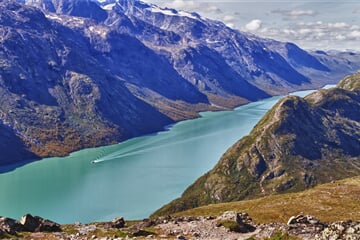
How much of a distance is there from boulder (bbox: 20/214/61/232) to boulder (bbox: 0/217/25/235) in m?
0.53

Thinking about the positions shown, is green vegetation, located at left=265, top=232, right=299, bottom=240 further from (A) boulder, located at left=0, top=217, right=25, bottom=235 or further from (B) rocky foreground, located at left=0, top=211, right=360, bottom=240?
(A) boulder, located at left=0, top=217, right=25, bottom=235

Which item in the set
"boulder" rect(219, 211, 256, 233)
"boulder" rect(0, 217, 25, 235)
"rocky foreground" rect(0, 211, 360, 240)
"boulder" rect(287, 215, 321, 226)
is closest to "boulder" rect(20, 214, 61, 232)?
"rocky foreground" rect(0, 211, 360, 240)

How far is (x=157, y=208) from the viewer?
7682 inches

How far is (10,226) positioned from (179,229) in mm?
17604

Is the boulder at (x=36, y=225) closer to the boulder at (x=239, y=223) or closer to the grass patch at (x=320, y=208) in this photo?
the boulder at (x=239, y=223)

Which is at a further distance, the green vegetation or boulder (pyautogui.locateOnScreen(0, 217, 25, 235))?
boulder (pyautogui.locateOnScreen(0, 217, 25, 235))

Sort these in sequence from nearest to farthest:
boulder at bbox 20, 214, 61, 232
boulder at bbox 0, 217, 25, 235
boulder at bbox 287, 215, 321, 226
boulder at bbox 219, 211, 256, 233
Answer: boulder at bbox 287, 215, 321, 226
boulder at bbox 0, 217, 25, 235
boulder at bbox 219, 211, 256, 233
boulder at bbox 20, 214, 61, 232

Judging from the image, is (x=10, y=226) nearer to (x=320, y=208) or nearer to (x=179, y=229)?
(x=179, y=229)

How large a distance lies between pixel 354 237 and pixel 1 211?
647ft

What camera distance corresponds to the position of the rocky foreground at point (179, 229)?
38.4 metres

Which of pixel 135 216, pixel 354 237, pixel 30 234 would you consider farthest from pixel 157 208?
pixel 354 237

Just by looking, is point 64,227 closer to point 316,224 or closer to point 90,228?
point 90,228

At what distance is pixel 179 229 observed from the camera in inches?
1845

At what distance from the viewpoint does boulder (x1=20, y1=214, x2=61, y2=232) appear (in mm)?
47500
